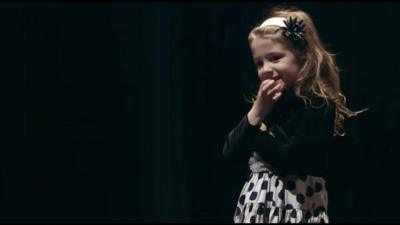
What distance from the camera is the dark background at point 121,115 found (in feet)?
6.40

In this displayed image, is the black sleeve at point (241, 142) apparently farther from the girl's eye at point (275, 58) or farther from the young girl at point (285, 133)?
the girl's eye at point (275, 58)

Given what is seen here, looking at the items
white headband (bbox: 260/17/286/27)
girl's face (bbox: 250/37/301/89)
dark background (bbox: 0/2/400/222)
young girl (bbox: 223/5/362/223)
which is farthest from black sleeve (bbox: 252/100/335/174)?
dark background (bbox: 0/2/400/222)

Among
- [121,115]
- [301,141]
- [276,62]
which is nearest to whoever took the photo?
[301,141]

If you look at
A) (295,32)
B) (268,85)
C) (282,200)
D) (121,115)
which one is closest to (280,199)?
(282,200)

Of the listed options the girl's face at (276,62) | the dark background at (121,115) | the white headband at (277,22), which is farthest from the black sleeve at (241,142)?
the dark background at (121,115)

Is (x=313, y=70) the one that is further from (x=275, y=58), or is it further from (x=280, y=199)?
(x=280, y=199)

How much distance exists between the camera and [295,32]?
1.46 metres

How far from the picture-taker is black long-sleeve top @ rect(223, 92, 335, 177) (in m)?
1.32

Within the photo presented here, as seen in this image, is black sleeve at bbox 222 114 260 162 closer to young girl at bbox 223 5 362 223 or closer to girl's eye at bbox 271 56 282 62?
young girl at bbox 223 5 362 223

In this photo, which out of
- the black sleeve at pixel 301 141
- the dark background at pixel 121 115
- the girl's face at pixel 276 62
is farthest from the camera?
the dark background at pixel 121 115

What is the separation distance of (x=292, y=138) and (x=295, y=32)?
267 mm

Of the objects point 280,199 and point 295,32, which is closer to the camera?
point 280,199

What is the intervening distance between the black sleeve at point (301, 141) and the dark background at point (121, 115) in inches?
24.5

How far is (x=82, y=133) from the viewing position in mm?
1985
